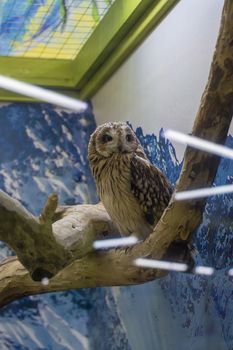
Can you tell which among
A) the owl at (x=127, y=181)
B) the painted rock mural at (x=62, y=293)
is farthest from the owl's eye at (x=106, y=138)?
the painted rock mural at (x=62, y=293)

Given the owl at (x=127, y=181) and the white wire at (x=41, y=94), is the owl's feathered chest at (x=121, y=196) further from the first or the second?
the white wire at (x=41, y=94)

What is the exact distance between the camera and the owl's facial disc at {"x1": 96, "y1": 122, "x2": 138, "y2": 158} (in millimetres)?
1898

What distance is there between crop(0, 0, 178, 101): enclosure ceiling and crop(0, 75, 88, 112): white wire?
2 centimetres

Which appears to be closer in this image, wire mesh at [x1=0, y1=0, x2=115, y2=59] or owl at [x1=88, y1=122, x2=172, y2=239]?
owl at [x1=88, y1=122, x2=172, y2=239]

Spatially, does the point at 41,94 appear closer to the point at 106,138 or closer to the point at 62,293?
the point at 106,138

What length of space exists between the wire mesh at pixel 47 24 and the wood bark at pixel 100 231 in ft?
1.87

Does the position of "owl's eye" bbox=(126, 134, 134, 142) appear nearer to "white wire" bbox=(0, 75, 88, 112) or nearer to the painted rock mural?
the painted rock mural

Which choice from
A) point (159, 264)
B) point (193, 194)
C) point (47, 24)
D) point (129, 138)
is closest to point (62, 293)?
point (129, 138)

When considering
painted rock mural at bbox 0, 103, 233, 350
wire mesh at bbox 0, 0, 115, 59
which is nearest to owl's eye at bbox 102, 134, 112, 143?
painted rock mural at bbox 0, 103, 233, 350

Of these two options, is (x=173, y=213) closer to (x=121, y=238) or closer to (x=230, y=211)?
(x=230, y=211)

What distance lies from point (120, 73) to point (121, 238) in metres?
0.65

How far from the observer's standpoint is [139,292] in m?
2.10

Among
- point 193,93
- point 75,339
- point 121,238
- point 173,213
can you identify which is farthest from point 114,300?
point 173,213

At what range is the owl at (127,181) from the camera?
1.76 metres
